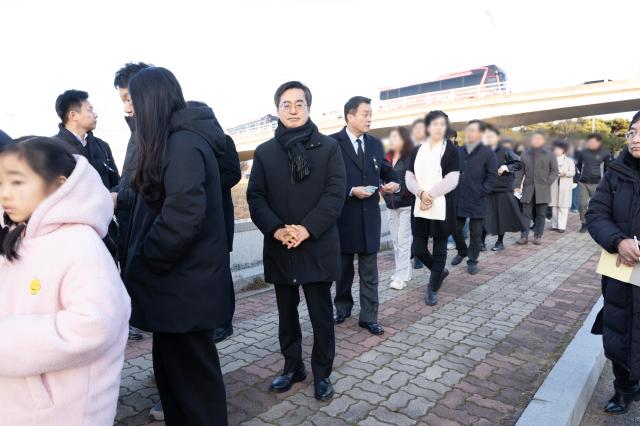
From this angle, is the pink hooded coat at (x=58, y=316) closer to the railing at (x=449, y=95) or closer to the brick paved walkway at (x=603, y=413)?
the brick paved walkway at (x=603, y=413)

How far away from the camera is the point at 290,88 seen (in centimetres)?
308

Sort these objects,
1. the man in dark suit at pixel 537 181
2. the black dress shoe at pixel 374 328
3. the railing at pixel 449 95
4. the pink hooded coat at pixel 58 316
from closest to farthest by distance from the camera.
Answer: the pink hooded coat at pixel 58 316, the black dress shoe at pixel 374 328, the man in dark suit at pixel 537 181, the railing at pixel 449 95

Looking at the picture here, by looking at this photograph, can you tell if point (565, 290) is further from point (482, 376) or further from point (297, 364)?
point (297, 364)

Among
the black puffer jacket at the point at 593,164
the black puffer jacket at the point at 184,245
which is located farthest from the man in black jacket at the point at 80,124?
the black puffer jacket at the point at 593,164

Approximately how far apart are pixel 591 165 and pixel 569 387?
866cm

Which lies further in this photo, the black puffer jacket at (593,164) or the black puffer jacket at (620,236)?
the black puffer jacket at (593,164)

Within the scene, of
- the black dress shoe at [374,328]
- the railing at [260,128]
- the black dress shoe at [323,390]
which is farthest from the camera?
the railing at [260,128]

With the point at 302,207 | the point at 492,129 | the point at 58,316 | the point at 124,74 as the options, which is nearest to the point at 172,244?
the point at 58,316

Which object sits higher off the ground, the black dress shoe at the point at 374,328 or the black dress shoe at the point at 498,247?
the black dress shoe at the point at 374,328

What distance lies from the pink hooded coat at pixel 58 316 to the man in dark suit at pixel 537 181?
8.87 m

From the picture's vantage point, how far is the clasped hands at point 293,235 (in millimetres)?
2881

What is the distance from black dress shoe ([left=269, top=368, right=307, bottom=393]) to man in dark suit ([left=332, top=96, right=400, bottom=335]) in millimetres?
1176

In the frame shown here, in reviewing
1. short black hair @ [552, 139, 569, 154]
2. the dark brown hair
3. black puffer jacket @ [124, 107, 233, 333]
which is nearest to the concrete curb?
black puffer jacket @ [124, 107, 233, 333]

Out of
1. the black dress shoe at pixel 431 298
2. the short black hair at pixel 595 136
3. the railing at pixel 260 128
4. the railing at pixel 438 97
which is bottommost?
the black dress shoe at pixel 431 298
